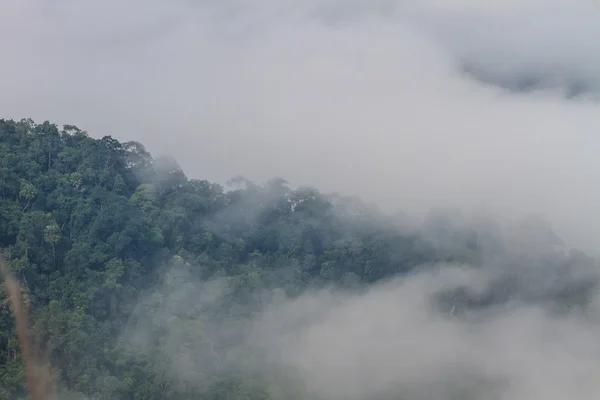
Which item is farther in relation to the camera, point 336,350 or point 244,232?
point 244,232

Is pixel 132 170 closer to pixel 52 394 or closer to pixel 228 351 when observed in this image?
pixel 228 351

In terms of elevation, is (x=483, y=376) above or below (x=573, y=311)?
below

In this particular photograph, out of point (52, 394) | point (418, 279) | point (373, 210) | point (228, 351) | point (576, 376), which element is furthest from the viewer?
point (373, 210)

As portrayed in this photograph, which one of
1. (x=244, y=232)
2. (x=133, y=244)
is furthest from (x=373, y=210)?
(x=133, y=244)

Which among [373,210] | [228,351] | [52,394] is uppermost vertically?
[373,210]

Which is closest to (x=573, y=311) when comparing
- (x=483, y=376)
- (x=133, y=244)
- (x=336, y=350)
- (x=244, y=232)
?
(x=483, y=376)

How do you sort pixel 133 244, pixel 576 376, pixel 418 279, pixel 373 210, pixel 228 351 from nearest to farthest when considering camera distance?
1. pixel 228 351
2. pixel 133 244
3. pixel 576 376
4. pixel 418 279
5. pixel 373 210
